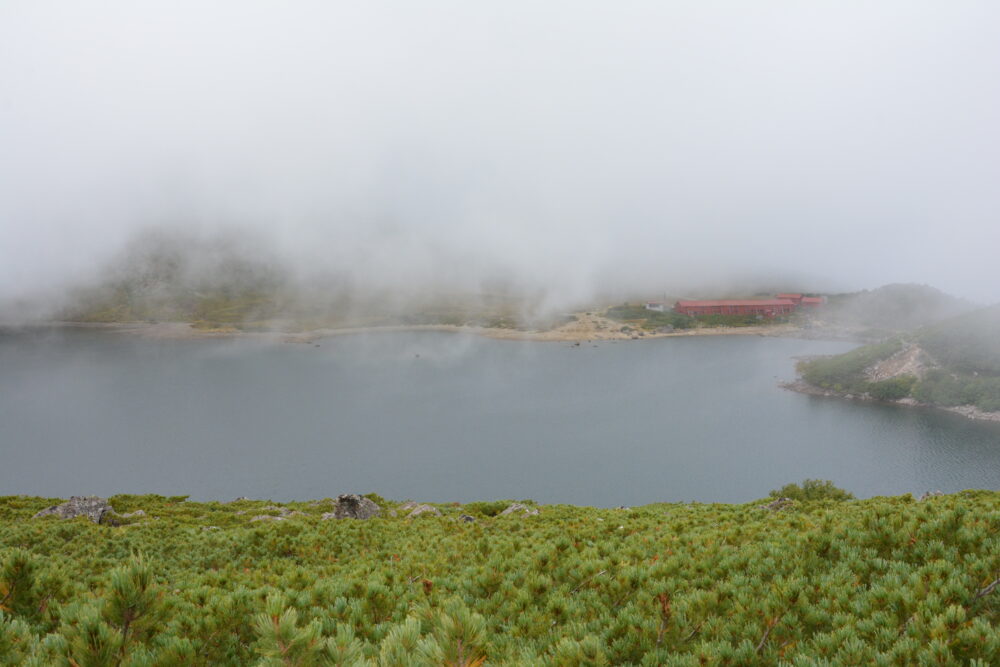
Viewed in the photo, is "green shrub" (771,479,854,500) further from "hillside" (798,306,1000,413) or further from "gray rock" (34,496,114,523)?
"hillside" (798,306,1000,413)

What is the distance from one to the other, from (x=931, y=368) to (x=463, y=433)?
4051 inches

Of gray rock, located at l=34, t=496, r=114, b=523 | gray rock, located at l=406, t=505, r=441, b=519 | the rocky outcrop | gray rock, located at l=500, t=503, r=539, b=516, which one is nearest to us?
gray rock, located at l=34, t=496, r=114, b=523

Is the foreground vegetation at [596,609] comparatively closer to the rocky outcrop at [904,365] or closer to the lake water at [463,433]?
the lake water at [463,433]

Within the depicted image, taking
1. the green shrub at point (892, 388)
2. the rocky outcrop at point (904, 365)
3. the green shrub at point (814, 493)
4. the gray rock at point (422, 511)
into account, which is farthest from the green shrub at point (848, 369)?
the gray rock at point (422, 511)

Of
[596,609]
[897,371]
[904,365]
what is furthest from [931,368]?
[596,609]

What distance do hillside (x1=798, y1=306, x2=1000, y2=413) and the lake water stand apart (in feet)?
27.4

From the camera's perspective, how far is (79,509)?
1112 inches

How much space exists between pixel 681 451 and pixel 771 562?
246 ft

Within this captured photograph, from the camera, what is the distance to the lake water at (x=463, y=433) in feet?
216

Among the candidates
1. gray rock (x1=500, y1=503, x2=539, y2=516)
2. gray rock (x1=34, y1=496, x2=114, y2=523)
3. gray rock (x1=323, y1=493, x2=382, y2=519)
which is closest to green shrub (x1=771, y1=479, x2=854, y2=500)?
gray rock (x1=500, y1=503, x2=539, y2=516)

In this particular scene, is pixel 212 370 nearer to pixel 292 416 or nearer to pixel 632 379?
pixel 292 416

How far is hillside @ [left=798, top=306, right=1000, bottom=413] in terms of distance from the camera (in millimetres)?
98812

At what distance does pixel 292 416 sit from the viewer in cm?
9494

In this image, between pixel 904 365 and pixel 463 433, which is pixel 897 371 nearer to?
pixel 904 365
